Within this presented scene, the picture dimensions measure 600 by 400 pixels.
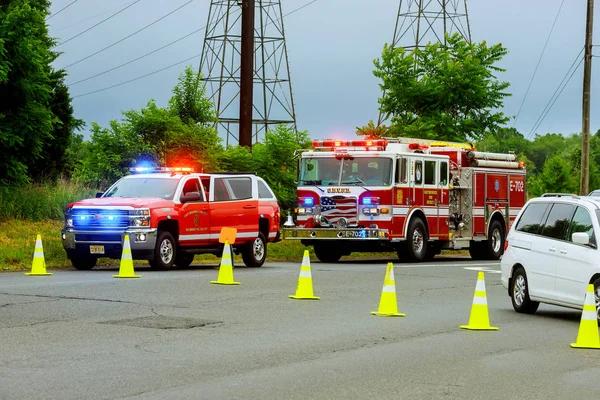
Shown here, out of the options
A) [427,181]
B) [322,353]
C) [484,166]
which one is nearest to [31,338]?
[322,353]

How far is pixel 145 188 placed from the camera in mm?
25062

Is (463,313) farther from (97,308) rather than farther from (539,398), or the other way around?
(539,398)

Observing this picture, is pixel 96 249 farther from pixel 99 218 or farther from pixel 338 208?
pixel 338 208

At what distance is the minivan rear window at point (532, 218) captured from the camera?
55.6 ft

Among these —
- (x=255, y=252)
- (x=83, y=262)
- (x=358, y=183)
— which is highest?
(x=358, y=183)

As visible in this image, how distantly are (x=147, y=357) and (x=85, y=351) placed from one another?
2.38 ft

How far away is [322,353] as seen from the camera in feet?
39.7

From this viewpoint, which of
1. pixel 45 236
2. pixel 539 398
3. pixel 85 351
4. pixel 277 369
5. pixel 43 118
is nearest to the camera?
pixel 539 398

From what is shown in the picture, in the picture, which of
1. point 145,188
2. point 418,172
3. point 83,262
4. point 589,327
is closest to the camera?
point 589,327

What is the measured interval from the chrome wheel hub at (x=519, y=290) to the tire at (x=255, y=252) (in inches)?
399

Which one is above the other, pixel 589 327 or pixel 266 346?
pixel 589 327

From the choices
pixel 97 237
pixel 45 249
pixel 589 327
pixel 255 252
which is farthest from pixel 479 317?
pixel 45 249

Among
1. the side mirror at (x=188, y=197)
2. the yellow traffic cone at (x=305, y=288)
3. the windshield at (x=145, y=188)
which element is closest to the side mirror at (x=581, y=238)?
Answer: the yellow traffic cone at (x=305, y=288)

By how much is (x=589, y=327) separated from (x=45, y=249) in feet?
51.5
